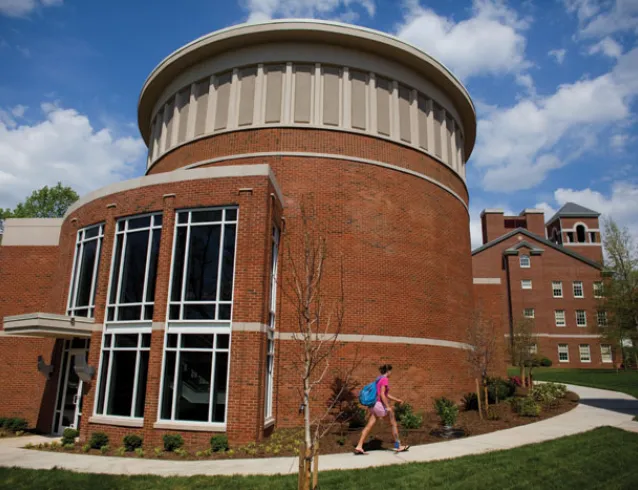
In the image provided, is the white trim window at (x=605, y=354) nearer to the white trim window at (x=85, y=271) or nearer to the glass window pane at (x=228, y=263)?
the glass window pane at (x=228, y=263)

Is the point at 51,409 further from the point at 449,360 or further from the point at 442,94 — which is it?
the point at 442,94

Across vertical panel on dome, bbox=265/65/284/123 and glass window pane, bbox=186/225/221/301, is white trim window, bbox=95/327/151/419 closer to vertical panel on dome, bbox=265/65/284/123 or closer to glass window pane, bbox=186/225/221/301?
glass window pane, bbox=186/225/221/301

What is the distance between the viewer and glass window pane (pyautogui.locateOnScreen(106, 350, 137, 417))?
42.2 ft

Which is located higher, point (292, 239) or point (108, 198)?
point (108, 198)

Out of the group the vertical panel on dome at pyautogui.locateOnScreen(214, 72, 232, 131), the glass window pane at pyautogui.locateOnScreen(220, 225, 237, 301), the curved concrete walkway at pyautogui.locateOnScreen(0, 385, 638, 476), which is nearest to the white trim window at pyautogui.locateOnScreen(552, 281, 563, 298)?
the curved concrete walkway at pyautogui.locateOnScreen(0, 385, 638, 476)

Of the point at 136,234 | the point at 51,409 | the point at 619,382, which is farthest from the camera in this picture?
the point at 619,382

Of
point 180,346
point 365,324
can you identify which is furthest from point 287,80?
point 180,346

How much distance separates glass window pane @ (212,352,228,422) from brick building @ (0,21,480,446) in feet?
0.11

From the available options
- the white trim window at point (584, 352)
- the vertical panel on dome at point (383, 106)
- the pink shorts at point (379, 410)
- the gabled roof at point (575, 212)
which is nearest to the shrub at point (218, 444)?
the pink shorts at point (379, 410)

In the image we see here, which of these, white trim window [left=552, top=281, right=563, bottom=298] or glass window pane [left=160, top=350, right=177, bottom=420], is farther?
white trim window [left=552, top=281, right=563, bottom=298]

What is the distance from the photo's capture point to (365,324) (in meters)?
16.0

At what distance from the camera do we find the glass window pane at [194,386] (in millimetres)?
12086

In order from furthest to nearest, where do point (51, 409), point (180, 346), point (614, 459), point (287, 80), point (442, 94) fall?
point (442, 94) → point (287, 80) → point (51, 409) → point (180, 346) → point (614, 459)

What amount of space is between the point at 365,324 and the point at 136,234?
7.73 m
